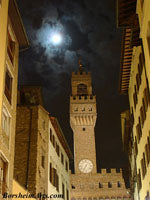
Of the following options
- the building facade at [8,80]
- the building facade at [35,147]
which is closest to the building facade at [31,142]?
the building facade at [35,147]

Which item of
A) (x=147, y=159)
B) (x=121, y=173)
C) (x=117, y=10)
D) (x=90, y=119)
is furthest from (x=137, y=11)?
(x=90, y=119)

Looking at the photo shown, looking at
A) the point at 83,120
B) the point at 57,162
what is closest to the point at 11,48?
the point at 57,162

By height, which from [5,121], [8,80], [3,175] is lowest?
[3,175]

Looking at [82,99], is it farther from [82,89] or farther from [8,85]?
[8,85]

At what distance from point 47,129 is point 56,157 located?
4.42 m

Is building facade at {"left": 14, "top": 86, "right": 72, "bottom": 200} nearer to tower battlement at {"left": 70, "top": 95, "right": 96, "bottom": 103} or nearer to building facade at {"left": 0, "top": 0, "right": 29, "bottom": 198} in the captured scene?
building facade at {"left": 0, "top": 0, "right": 29, "bottom": 198}

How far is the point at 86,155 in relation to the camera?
192 ft

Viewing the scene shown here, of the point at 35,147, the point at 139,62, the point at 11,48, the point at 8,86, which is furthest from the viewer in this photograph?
the point at 35,147

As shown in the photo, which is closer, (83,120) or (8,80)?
(8,80)

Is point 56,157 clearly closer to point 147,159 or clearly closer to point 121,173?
point 147,159

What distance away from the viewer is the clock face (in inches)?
2225

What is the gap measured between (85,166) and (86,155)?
2.16 meters

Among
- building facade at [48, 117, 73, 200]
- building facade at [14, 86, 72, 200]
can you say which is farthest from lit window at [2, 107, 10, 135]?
building facade at [48, 117, 73, 200]

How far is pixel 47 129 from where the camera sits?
1085 inches
